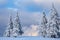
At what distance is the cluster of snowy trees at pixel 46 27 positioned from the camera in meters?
72.4

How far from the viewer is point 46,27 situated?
78438 mm

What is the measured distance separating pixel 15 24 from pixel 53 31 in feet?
63.1

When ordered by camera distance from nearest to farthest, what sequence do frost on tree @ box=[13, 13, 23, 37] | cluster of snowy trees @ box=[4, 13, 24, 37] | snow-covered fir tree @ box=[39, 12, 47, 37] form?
snow-covered fir tree @ box=[39, 12, 47, 37]
frost on tree @ box=[13, 13, 23, 37]
cluster of snowy trees @ box=[4, 13, 24, 37]

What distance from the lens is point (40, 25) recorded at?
80.1 metres

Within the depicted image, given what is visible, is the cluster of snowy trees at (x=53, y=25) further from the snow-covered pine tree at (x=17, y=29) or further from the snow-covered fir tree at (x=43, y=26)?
the snow-covered pine tree at (x=17, y=29)

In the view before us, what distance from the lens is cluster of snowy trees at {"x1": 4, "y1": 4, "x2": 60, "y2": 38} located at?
72438mm

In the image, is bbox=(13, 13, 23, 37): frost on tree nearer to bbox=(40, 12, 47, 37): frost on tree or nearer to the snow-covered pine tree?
the snow-covered pine tree

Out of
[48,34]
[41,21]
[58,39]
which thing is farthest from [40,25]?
[58,39]

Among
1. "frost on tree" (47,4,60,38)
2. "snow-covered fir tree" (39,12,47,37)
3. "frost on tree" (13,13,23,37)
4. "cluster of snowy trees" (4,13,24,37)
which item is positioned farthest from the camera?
"cluster of snowy trees" (4,13,24,37)

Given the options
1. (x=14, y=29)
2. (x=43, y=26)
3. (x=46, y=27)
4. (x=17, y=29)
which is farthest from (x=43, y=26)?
(x=14, y=29)

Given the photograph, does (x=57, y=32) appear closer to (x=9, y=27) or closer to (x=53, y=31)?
→ (x=53, y=31)

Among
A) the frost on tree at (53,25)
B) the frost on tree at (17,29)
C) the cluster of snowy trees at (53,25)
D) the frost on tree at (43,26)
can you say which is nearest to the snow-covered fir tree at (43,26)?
the frost on tree at (43,26)

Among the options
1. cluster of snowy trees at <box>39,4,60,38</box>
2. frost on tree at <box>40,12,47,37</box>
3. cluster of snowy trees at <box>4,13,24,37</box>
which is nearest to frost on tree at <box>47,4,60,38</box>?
cluster of snowy trees at <box>39,4,60,38</box>

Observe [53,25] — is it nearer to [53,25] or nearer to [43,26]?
[53,25]
